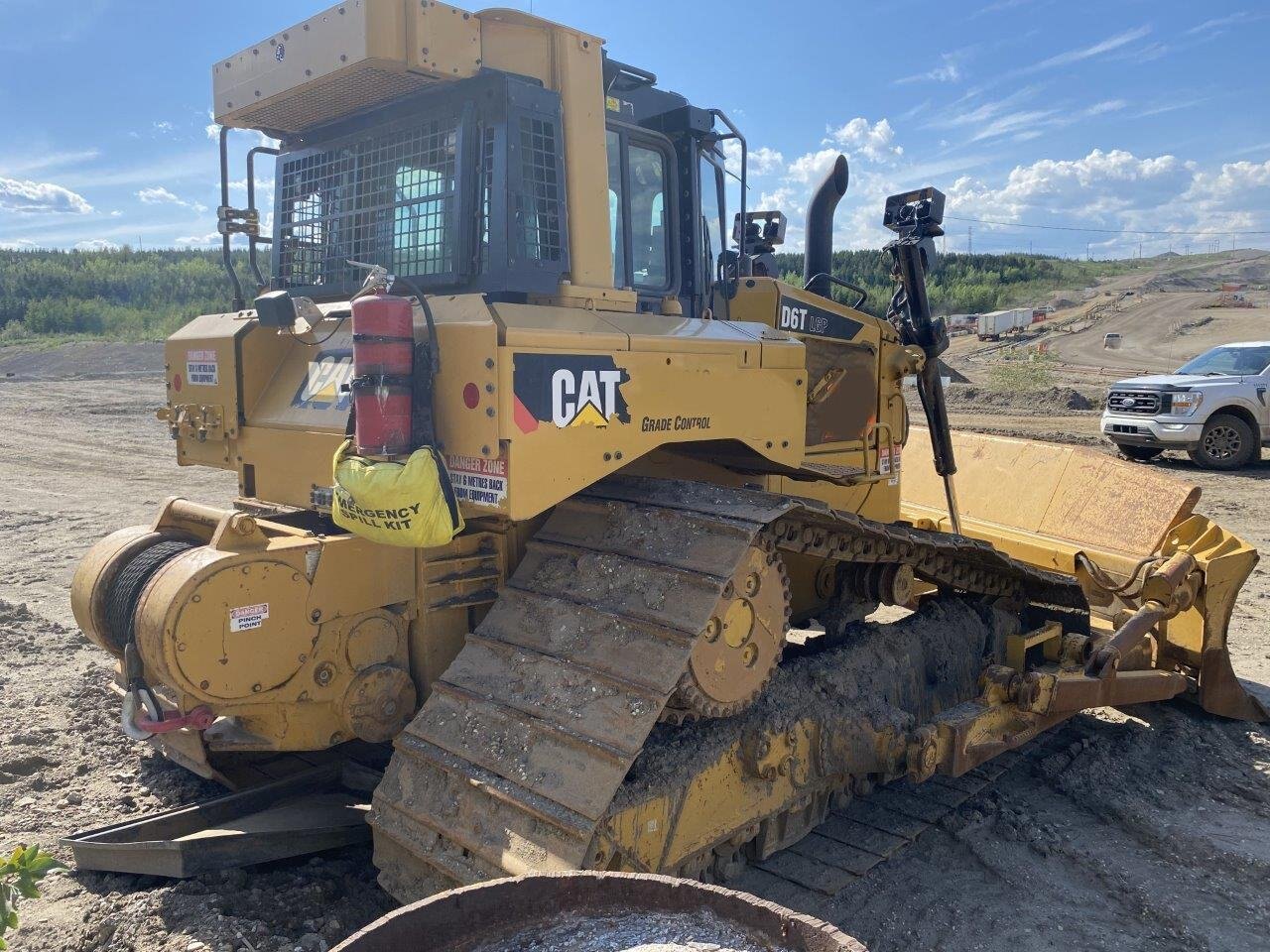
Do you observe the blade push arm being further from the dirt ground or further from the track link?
the track link

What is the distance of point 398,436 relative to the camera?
122 inches

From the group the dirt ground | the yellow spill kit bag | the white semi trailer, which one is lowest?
the dirt ground

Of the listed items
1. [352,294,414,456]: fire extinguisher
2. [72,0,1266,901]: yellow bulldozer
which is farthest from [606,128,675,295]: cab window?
[352,294,414,456]: fire extinguisher

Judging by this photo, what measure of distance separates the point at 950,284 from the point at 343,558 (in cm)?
5782

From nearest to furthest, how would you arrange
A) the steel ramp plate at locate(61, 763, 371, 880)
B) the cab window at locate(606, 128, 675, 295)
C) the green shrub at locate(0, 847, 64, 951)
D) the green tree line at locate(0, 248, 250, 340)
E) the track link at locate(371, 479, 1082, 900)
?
the green shrub at locate(0, 847, 64, 951) < the track link at locate(371, 479, 1082, 900) < the steel ramp plate at locate(61, 763, 371, 880) < the cab window at locate(606, 128, 675, 295) < the green tree line at locate(0, 248, 250, 340)

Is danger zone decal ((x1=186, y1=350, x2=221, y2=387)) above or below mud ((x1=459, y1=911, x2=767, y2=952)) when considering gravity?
above

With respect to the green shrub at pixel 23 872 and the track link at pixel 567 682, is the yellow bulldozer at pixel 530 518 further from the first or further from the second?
the green shrub at pixel 23 872

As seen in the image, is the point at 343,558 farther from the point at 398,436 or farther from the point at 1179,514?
the point at 1179,514

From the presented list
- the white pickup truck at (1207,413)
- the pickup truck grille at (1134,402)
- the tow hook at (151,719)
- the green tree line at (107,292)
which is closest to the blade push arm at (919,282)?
the tow hook at (151,719)

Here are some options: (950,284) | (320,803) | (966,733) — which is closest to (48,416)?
(320,803)

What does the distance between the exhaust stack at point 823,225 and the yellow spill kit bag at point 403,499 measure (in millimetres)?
2970

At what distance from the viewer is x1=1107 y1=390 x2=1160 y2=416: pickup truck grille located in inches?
560

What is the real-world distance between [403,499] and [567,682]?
0.80 meters

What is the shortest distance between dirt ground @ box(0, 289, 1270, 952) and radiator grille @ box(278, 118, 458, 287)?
236cm
